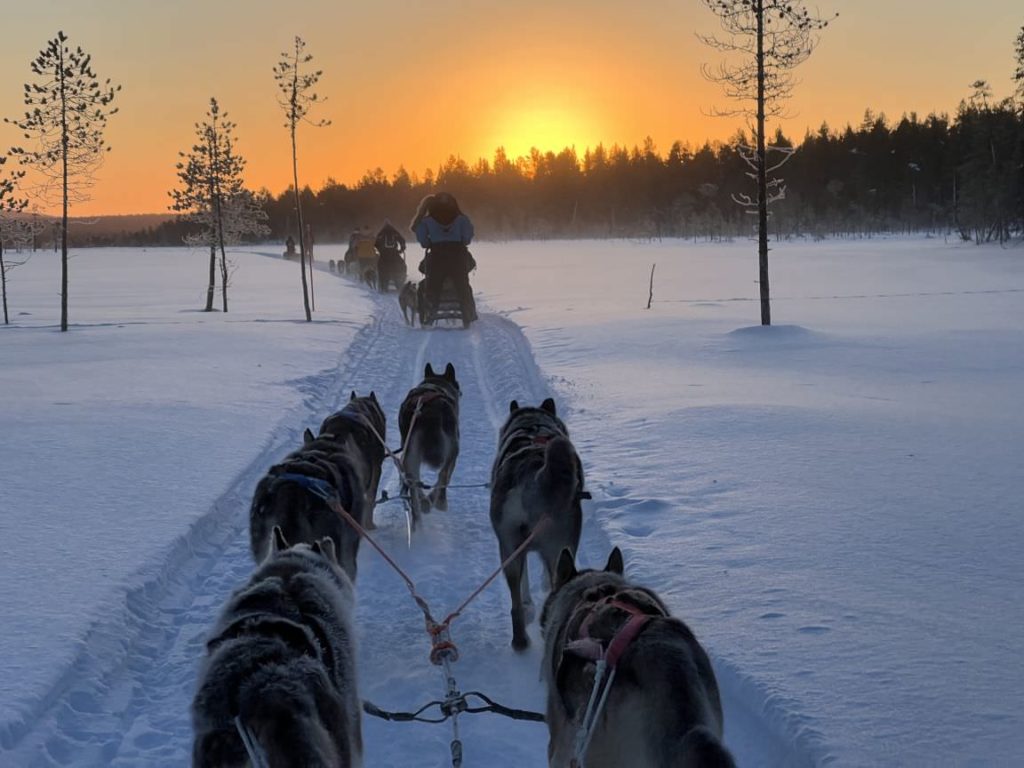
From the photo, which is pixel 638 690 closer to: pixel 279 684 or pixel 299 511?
pixel 279 684

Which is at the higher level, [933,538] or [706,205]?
[706,205]

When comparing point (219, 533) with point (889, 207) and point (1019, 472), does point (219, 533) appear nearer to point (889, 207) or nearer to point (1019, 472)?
point (1019, 472)

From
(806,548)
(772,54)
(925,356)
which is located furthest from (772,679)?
(772,54)

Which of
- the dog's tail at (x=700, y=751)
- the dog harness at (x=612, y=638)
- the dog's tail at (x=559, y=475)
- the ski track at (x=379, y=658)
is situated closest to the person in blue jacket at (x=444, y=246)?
the ski track at (x=379, y=658)

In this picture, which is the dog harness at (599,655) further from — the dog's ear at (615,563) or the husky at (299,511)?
the husky at (299,511)

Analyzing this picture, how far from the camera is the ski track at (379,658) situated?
3.58m

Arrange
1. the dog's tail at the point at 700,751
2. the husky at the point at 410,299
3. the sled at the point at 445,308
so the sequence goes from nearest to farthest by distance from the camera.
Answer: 1. the dog's tail at the point at 700,751
2. the sled at the point at 445,308
3. the husky at the point at 410,299

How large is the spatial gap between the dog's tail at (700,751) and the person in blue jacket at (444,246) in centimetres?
1687

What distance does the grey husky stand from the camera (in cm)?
222

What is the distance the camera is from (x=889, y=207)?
252 ft

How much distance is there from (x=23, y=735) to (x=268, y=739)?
6.87ft

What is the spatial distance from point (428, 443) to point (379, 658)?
2.43m

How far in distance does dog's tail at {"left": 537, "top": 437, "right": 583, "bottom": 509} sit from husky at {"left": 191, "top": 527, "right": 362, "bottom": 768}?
155cm

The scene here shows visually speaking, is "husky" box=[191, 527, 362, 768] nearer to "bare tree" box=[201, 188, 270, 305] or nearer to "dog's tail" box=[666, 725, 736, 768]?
"dog's tail" box=[666, 725, 736, 768]
